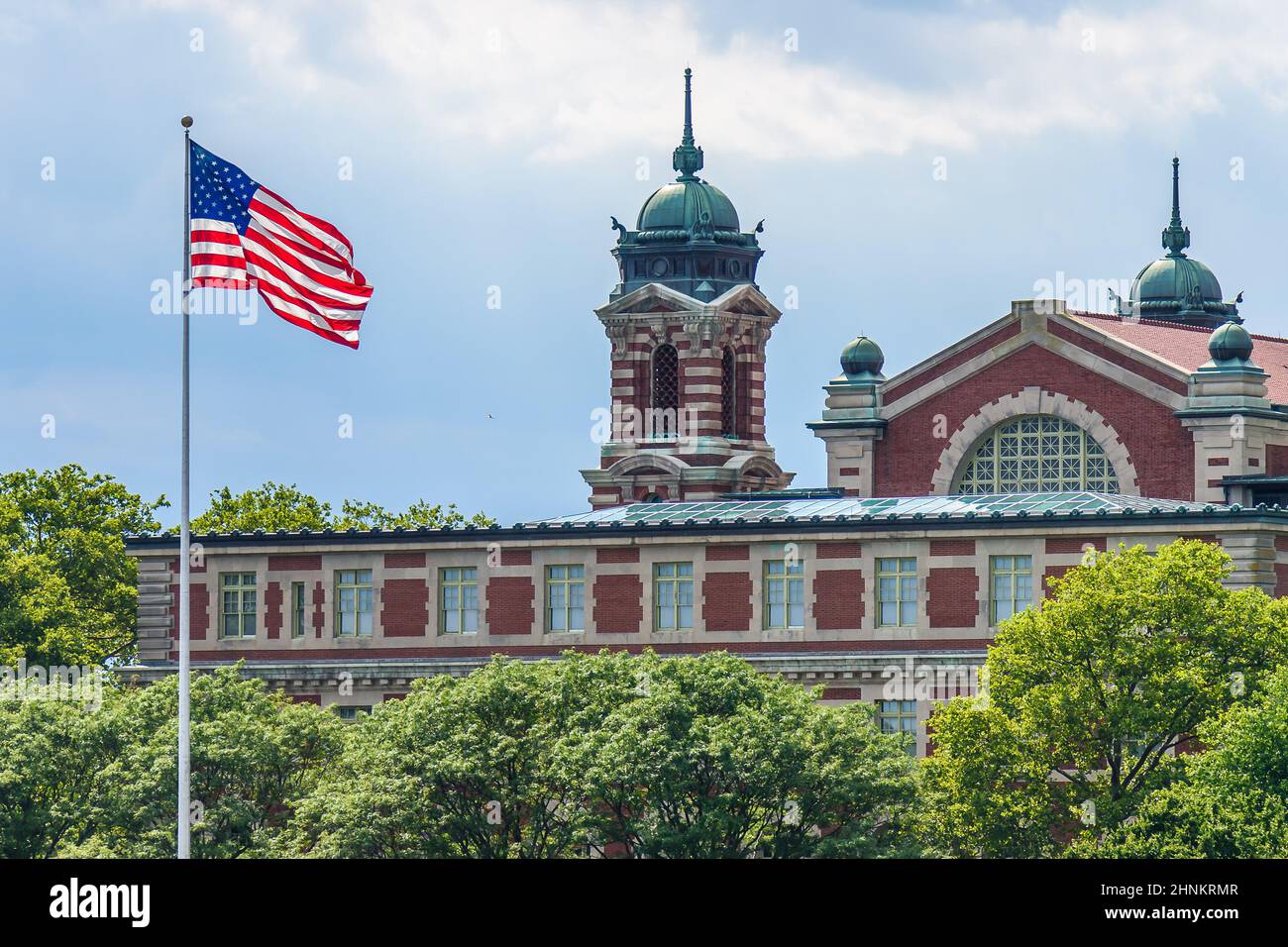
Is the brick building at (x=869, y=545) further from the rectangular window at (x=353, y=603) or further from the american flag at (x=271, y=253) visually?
the american flag at (x=271, y=253)

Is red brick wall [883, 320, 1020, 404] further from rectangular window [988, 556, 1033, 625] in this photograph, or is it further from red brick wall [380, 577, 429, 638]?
red brick wall [380, 577, 429, 638]

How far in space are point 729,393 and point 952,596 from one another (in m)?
37.2

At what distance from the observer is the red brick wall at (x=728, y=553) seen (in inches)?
3142

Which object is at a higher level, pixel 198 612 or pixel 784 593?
pixel 784 593

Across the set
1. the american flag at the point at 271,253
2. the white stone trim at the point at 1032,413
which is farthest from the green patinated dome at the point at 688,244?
the american flag at the point at 271,253

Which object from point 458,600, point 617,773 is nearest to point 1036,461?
point 458,600

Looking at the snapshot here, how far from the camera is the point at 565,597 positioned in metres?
81.8

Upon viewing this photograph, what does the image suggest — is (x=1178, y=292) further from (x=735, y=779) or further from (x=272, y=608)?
(x=735, y=779)

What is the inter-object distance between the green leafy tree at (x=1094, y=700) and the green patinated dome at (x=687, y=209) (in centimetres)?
4905

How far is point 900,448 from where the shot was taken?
97.8m

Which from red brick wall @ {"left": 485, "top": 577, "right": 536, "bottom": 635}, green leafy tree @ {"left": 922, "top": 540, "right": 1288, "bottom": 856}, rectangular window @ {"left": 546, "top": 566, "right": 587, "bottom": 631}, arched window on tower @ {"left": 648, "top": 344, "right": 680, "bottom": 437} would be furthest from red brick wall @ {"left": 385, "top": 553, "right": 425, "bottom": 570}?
arched window on tower @ {"left": 648, "top": 344, "right": 680, "bottom": 437}
